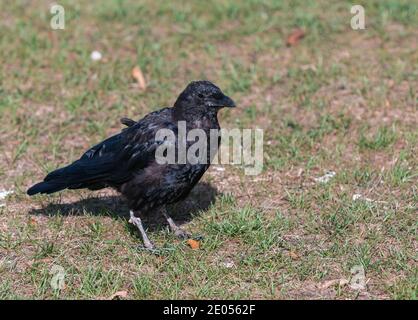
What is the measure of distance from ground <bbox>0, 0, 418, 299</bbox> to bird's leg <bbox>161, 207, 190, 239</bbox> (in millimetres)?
124

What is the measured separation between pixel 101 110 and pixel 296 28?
2.85 m

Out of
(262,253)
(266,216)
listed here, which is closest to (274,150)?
(266,216)

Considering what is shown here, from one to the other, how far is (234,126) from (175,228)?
194 centimetres

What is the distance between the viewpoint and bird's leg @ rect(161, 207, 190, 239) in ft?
20.5

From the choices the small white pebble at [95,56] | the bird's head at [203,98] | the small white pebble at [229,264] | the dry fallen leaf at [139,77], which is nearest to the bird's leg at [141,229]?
the small white pebble at [229,264]

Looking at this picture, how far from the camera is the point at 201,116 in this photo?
6234 millimetres

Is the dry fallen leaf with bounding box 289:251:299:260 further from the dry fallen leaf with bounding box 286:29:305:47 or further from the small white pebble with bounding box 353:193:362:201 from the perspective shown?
the dry fallen leaf with bounding box 286:29:305:47

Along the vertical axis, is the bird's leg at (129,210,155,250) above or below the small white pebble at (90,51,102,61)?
below

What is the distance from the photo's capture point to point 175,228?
6.35 meters

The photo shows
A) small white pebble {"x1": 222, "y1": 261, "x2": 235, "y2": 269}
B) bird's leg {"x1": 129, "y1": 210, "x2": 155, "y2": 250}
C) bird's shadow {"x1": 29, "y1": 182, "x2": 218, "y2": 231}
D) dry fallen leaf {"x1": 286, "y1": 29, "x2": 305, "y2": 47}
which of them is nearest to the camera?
small white pebble {"x1": 222, "y1": 261, "x2": 235, "y2": 269}

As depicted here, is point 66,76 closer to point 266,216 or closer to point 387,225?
point 266,216

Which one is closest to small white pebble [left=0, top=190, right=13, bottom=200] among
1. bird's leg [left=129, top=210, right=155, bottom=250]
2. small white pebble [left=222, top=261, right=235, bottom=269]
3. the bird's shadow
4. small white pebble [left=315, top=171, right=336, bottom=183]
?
the bird's shadow

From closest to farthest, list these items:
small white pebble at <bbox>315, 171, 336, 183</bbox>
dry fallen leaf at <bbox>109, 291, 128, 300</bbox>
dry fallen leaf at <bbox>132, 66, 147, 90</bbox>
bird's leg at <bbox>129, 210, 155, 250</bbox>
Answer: dry fallen leaf at <bbox>109, 291, 128, 300</bbox>, bird's leg at <bbox>129, 210, 155, 250</bbox>, small white pebble at <bbox>315, 171, 336, 183</bbox>, dry fallen leaf at <bbox>132, 66, 147, 90</bbox>

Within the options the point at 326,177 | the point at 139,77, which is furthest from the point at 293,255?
the point at 139,77
